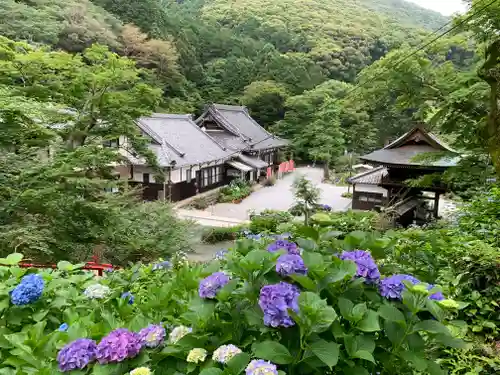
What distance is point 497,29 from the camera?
20.0 feet

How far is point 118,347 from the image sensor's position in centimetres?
96

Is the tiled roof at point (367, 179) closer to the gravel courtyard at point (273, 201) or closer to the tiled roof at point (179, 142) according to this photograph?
the gravel courtyard at point (273, 201)

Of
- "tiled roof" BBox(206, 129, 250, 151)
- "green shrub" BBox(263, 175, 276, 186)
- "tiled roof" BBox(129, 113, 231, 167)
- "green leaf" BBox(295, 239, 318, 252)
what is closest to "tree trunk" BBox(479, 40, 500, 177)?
"green leaf" BBox(295, 239, 318, 252)

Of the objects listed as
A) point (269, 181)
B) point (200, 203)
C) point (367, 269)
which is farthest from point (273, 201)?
point (367, 269)

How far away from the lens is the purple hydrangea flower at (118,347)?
95 cm

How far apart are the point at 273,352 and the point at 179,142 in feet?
64.2

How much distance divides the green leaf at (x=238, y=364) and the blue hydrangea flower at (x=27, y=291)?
0.84m

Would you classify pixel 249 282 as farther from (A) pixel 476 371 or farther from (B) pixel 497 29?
(B) pixel 497 29

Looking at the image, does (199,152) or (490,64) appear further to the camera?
(199,152)

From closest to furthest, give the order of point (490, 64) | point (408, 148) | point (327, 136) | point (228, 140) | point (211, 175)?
1. point (490, 64)
2. point (408, 148)
3. point (211, 175)
4. point (228, 140)
5. point (327, 136)

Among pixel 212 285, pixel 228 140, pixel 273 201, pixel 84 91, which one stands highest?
pixel 84 91

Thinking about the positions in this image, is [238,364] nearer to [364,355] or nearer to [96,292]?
[364,355]

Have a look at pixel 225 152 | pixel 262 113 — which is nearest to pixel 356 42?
pixel 262 113

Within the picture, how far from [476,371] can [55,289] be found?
1.65m
